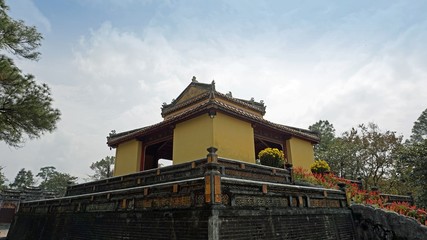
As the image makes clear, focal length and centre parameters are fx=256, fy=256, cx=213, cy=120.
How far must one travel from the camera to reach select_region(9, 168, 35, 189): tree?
6116 cm

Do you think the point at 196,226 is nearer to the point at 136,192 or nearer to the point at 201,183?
the point at 201,183

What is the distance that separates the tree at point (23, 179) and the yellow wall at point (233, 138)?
6705 centimetres

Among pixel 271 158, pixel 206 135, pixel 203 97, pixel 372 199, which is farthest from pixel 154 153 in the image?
pixel 372 199

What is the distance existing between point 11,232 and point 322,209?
15050 millimetres

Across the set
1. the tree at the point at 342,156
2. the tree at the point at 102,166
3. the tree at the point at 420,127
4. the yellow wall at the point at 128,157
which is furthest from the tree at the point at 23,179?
the tree at the point at 420,127

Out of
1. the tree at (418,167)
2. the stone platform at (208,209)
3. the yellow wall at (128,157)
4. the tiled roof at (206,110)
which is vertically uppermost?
the tiled roof at (206,110)

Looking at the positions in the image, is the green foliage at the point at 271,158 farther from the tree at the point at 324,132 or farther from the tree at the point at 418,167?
the tree at the point at 324,132

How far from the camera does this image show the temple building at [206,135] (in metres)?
12.6

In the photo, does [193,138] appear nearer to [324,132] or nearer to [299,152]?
[299,152]

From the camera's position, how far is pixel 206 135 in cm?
1239

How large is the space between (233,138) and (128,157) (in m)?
7.81

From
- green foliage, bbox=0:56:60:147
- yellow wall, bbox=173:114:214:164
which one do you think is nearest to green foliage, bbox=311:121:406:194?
yellow wall, bbox=173:114:214:164

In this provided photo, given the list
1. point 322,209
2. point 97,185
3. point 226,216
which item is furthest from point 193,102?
point 226,216

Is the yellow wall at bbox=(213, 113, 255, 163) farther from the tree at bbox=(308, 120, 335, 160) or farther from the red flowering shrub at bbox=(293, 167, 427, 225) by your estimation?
the tree at bbox=(308, 120, 335, 160)
